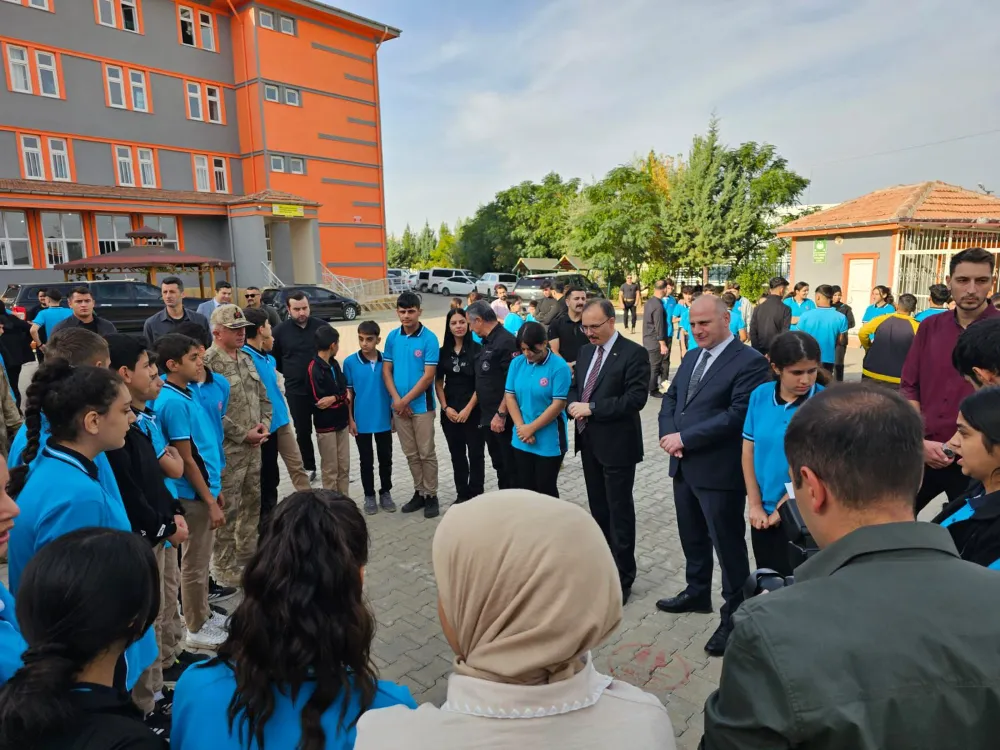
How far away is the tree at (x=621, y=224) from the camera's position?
91.9ft

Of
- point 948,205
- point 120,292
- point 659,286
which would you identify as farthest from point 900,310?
point 120,292

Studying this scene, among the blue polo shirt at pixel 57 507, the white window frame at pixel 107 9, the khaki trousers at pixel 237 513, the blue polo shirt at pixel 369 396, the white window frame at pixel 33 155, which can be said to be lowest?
the khaki trousers at pixel 237 513

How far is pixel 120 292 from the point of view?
17.2 metres

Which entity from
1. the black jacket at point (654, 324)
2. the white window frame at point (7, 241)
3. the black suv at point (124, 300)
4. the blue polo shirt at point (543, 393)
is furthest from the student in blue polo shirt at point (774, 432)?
the white window frame at point (7, 241)

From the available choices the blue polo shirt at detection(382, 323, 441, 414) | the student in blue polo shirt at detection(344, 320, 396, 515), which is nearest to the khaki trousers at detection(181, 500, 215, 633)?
the student in blue polo shirt at detection(344, 320, 396, 515)

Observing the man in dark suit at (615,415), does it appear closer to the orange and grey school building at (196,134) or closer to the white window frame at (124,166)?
the orange and grey school building at (196,134)

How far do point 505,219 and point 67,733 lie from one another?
52.3 m

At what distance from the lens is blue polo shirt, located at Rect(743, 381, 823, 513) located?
313cm

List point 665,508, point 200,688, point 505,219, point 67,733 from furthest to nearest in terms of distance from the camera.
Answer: point 505,219, point 665,508, point 200,688, point 67,733

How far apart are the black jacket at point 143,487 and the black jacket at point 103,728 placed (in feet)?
5.03

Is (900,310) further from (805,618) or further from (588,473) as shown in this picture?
(805,618)

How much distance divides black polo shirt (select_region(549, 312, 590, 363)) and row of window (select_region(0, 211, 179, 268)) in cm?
1984

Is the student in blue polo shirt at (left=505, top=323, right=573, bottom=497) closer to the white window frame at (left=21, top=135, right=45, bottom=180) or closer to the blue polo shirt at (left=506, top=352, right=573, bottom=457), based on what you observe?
the blue polo shirt at (left=506, top=352, right=573, bottom=457)

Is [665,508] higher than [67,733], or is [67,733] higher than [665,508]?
[67,733]
